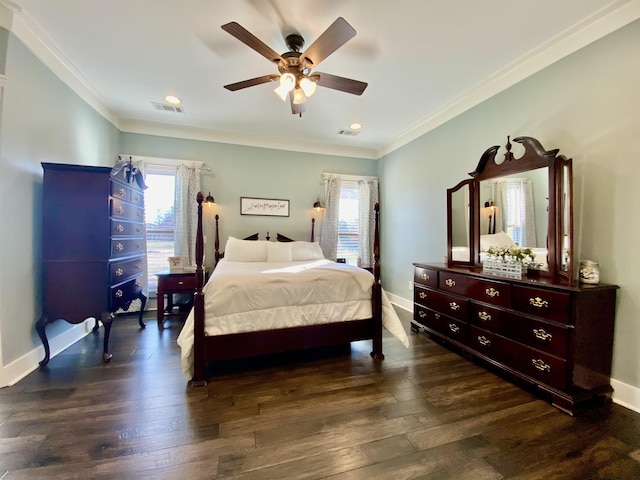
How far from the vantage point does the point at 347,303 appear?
247cm

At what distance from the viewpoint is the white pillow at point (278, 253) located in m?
3.85

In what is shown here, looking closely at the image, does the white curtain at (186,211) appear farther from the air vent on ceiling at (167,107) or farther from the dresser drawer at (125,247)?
the air vent on ceiling at (167,107)

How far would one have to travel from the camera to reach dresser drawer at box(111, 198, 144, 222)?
2.55 metres

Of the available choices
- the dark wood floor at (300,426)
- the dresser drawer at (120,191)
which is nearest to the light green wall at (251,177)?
Result: the dresser drawer at (120,191)

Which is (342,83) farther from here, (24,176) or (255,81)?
(24,176)

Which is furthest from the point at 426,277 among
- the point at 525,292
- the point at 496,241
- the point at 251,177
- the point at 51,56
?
the point at 51,56

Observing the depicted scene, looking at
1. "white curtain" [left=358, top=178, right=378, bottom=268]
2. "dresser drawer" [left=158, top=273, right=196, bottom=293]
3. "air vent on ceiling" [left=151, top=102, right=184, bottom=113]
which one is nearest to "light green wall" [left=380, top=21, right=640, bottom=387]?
"white curtain" [left=358, top=178, right=378, bottom=268]

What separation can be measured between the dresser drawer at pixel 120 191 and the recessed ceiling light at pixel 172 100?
1192 millimetres

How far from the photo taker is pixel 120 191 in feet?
8.81

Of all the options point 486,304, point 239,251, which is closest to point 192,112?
point 239,251

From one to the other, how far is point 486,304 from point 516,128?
5.65 feet

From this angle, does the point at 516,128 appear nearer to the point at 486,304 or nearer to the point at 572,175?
the point at 572,175

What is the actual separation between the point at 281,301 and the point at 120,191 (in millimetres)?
1998

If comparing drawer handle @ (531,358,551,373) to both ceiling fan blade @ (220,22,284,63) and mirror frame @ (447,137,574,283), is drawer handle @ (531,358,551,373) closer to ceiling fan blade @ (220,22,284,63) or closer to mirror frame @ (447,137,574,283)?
mirror frame @ (447,137,574,283)
